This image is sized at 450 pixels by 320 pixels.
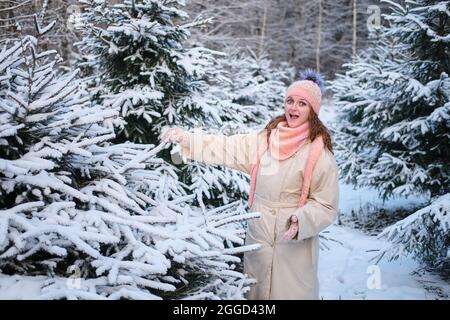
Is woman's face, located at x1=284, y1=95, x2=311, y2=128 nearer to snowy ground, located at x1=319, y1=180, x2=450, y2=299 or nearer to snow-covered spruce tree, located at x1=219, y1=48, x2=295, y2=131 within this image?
snowy ground, located at x1=319, y1=180, x2=450, y2=299

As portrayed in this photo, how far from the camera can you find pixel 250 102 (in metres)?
8.71

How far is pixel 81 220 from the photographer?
1818mm

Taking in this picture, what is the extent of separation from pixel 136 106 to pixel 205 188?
102cm

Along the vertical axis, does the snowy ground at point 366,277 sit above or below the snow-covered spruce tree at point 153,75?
below

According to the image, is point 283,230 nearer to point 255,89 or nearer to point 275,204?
point 275,204

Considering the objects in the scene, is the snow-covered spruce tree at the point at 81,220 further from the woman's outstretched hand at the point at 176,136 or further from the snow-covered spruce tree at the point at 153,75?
the snow-covered spruce tree at the point at 153,75

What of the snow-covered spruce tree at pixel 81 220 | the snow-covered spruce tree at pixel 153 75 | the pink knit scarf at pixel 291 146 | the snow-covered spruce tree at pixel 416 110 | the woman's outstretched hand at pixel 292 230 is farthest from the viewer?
the snow-covered spruce tree at pixel 416 110

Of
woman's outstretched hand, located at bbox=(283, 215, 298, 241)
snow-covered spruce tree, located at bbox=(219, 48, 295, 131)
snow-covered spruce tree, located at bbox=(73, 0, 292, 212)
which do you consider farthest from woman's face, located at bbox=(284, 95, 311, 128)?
snow-covered spruce tree, located at bbox=(219, 48, 295, 131)

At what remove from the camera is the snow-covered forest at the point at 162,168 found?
175cm

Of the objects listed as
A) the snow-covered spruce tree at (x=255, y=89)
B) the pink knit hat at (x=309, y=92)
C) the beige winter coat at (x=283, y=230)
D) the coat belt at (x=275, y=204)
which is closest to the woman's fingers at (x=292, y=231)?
the beige winter coat at (x=283, y=230)

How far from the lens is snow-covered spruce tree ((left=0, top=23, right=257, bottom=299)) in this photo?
5.45ft

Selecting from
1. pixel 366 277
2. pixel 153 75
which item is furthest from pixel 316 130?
pixel 366 277

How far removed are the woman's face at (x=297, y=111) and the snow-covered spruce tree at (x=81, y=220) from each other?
2.76 ft
